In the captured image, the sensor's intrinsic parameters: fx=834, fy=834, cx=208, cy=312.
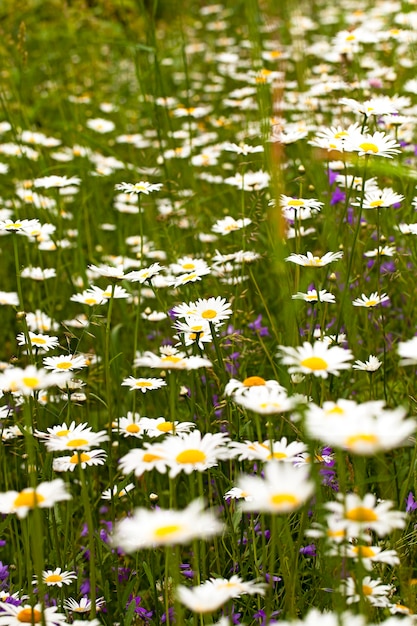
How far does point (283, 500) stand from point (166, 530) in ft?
Result: 0.32

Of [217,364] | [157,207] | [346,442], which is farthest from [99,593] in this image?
[157,207]

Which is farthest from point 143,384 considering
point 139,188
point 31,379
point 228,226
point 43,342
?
point 228,226

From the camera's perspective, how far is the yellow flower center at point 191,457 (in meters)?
0.83

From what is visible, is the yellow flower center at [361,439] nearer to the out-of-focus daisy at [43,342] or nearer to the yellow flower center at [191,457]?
the yellow flower center at [191,457]

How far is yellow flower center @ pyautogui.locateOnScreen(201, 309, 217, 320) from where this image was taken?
1.21 meters

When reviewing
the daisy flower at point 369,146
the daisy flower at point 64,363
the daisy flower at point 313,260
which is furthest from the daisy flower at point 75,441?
the daisy flower at point 369,146

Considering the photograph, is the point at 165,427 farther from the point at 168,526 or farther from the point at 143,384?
the point at 168,526

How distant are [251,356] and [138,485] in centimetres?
34

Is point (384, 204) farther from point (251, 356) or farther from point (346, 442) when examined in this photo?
point (346, 442)

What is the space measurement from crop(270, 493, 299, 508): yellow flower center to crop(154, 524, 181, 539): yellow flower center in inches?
3.1

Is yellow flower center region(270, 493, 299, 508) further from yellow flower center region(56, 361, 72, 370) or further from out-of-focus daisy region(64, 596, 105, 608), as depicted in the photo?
yellow flower center region(56, 361, 72, 370)

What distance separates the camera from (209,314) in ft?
4.01

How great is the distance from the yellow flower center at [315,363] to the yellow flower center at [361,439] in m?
0.21

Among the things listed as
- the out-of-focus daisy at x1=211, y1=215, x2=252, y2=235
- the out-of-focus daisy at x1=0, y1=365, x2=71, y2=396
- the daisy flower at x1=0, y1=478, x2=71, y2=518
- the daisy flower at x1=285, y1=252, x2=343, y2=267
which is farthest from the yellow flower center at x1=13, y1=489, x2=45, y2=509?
the out-of-focus daisy at x1=211, y1=215, x2=252, y2=235
